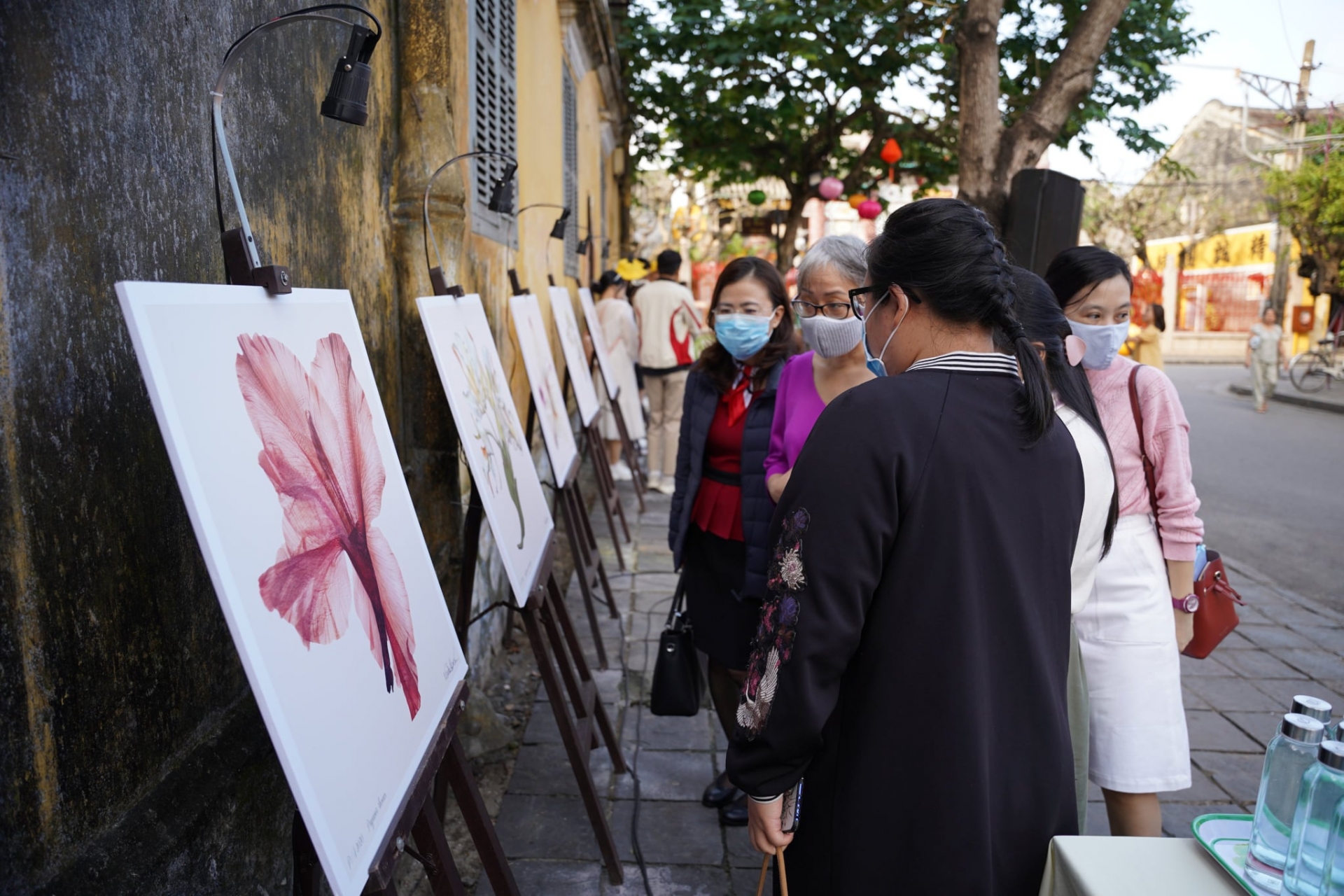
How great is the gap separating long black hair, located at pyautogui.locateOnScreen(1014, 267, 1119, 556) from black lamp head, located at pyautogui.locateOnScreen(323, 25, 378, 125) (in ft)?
4.82

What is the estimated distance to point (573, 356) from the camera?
A: 243 inches

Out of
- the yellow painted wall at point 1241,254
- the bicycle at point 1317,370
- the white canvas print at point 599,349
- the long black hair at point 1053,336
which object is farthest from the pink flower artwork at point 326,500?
the yellow painted wall at point 1241,254

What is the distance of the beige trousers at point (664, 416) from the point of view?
27.3 feet

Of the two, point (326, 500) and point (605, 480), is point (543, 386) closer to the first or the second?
point (605, 480)

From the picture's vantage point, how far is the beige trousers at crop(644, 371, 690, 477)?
8336 millimetres

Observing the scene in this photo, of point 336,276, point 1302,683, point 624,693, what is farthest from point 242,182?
point 1302,683

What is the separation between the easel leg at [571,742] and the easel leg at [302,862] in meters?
1.23

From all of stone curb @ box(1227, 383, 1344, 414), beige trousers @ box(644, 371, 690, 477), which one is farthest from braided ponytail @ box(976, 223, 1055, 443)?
stone curb @ box(1227, 383, 1344, 414)

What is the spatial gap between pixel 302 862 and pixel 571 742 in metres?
1.37

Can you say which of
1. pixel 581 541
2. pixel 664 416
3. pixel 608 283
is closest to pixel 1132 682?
pixel 581 541

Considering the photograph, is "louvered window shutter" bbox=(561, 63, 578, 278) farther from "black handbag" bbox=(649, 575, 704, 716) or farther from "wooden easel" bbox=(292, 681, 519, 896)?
"wooden easel" bbox=(292, 681, 519, 896)

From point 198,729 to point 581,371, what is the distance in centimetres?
448

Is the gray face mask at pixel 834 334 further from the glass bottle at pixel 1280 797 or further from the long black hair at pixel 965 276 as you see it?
the glass bottle at pixel 1280 797

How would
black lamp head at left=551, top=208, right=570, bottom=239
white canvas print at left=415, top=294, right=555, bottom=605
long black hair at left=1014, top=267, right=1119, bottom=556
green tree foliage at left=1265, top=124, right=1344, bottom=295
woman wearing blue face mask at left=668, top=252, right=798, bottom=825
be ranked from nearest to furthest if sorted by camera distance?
long black hair at left=1014, top=267, right=1119, bottom=556, white canvas print at left=415, top=294, right=555, bottom=605, woman wearing blue face mask at left=668, top=252, right=798, bottom=825, black lamp head at left=551, top=208, right=570, bottom=239, green tree foliage at left=1265, top=124, right=1344, bottom=295
